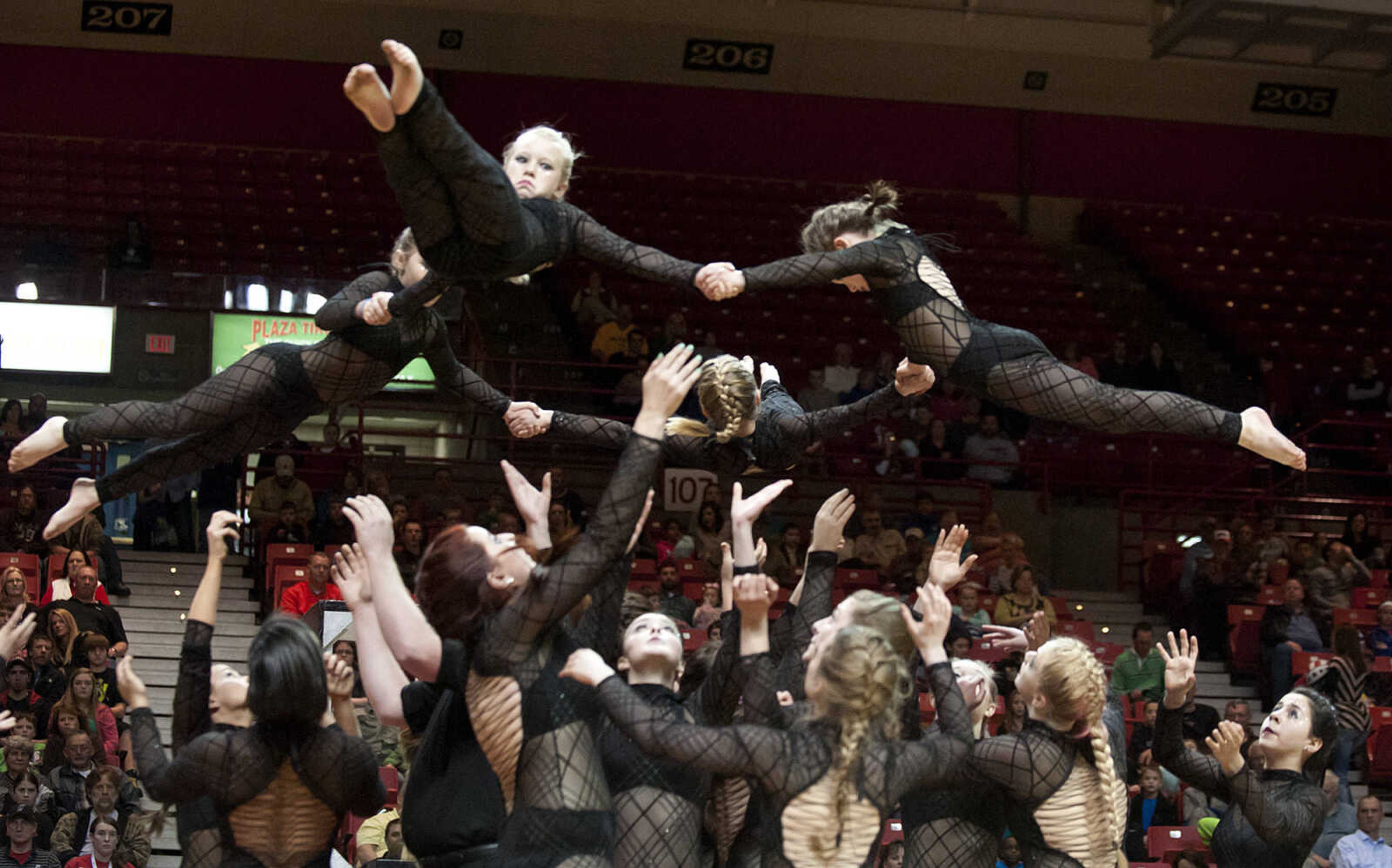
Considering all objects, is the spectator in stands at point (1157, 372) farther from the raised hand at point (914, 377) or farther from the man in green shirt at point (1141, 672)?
the raised hand at point (914, 377)

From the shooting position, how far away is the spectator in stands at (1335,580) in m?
10.6

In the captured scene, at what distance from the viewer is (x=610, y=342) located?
13133 millimetres

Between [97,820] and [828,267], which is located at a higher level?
[828,267]

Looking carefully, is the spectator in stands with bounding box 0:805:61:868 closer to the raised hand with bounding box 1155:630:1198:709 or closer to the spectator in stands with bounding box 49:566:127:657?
the spectator in stands with bounding box 49:566:127:657

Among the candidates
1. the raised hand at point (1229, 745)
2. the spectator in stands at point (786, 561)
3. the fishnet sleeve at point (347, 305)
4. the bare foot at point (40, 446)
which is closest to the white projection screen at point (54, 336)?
the spectator in stands at point (786, 561)

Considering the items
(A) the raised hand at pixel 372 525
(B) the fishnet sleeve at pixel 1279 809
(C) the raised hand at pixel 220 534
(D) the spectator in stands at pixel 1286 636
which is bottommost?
(D) the spectator in stands at pixel 1286 636

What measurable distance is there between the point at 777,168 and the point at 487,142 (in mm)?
3200

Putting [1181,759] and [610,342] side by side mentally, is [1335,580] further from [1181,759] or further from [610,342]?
[1181,759]

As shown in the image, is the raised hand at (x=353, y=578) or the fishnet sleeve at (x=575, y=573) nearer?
the fishnet sleeve at (x=575, y=573)

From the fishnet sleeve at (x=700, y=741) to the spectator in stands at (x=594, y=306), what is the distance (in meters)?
10.3

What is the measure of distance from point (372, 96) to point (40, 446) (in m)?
1.67

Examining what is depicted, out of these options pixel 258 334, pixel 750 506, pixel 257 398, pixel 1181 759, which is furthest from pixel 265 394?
pixel 258 334

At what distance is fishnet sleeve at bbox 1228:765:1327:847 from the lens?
4.45 meters

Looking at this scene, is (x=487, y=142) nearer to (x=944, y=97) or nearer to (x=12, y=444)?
(x=944, y=97)
